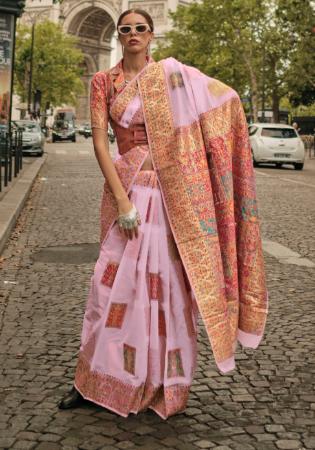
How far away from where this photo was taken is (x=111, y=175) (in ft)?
11.3

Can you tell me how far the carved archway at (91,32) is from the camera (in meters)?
80.5

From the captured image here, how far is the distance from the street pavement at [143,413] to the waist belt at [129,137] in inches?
44.6

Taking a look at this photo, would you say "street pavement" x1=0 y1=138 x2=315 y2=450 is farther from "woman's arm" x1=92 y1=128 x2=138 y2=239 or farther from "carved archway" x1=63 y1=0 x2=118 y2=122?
"carved archway" x1=63 y1=0 x2=118 y2=122

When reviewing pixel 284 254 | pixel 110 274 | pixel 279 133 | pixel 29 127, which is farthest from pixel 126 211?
pixel 29 127

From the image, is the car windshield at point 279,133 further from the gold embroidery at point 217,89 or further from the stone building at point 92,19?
the stone building at point 92,19

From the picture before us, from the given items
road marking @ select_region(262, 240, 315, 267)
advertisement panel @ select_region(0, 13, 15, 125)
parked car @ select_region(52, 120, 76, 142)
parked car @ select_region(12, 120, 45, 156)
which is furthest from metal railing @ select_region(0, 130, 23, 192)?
parked car @ select_region(52, 120, 76, 142)

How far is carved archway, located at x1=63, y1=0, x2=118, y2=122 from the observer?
80.5 meters

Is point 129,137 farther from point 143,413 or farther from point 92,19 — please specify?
point 92,19

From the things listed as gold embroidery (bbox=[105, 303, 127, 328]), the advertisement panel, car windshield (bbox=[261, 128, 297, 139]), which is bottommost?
gold embroidery (bbox=[105, 303, 127, 328])

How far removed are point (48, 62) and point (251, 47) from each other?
82.6 feet

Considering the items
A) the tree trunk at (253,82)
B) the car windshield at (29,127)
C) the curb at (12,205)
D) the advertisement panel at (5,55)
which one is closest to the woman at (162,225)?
the curb at (12,205)

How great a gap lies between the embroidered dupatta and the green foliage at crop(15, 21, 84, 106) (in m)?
65.2

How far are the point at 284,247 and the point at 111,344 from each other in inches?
225

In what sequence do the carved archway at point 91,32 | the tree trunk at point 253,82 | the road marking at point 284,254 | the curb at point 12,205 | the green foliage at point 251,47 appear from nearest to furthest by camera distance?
the road marking at point 284,254
the curb at point 12,205
the green foliage at point 251,47
the tree trunk at point 253,82
the carved archway at point 91,32
